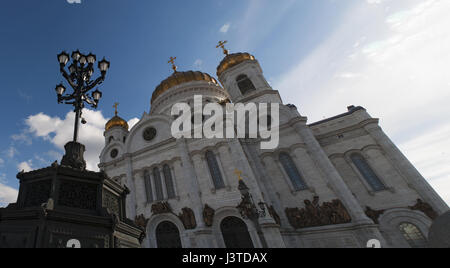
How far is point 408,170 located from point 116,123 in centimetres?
2978

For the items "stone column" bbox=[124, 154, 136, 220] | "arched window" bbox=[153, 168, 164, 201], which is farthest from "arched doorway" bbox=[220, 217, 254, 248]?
"stone column" bbox=[124, 154, 136, 220]

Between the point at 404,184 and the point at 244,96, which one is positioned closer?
the point at 404,184

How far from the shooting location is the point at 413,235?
1173 cm

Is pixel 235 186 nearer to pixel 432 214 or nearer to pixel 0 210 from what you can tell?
pixel 432 214

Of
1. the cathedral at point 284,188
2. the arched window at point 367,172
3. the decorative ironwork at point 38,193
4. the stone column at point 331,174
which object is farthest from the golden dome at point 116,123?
the arched window at point 367,172

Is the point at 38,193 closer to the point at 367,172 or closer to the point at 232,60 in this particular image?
the point at 367,172

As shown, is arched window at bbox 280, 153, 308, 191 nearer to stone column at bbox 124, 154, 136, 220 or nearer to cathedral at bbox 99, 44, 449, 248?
cathedral at bbox 99, 44, 449, 248

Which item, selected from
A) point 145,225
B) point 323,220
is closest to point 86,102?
point 145,225

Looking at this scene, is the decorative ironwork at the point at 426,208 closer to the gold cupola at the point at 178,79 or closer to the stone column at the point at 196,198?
the stone column at the point at 196,198

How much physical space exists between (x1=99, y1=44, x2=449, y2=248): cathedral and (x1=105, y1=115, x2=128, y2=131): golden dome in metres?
8.24

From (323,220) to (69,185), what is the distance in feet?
44.7

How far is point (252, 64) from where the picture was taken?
21422 mm

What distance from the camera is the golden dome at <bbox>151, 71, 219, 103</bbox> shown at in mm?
25609

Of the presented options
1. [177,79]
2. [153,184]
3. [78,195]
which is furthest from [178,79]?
[78,195]
